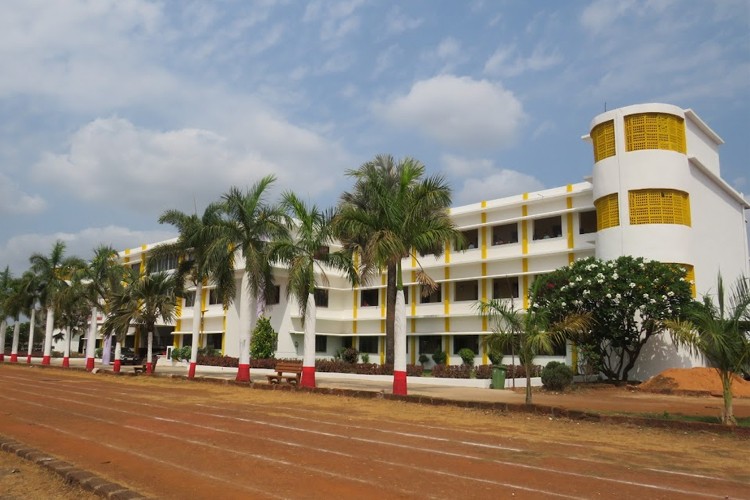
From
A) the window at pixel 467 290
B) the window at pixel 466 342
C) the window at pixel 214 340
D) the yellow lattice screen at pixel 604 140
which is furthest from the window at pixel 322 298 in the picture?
the yellow lattice screen at pixel 604 140

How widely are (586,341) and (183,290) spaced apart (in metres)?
19.2

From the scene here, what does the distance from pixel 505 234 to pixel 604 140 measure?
10164mm

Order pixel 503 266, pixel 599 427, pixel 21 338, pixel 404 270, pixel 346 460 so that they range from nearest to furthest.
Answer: pixel 346 460
pixel 599 427
pixel 503 266
pixel 404 270
pixel 21 338

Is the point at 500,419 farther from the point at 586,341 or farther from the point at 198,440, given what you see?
the point at 586,341

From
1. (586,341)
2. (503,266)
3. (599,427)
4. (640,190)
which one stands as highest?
(640,190)

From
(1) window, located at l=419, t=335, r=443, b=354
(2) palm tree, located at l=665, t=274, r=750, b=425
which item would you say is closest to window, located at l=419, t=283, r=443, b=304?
(1) window, located at l=419, t=335, r=443, b=354

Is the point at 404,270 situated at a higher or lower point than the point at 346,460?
higher

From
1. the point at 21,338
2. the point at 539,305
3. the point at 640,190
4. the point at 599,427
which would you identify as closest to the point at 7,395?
the point at 599,427

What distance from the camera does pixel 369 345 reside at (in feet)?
147

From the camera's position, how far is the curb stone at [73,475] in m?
6.43

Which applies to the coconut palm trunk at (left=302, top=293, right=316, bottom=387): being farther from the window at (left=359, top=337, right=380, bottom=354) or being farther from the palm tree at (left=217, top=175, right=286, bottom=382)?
the window at (left=359, top=337, right=380, bottom=354)

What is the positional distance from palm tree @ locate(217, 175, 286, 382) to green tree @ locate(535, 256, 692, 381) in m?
11.2

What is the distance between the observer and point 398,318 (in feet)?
64.7

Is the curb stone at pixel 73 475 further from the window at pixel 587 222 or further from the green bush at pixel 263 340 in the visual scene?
the window at pixel 587 222
